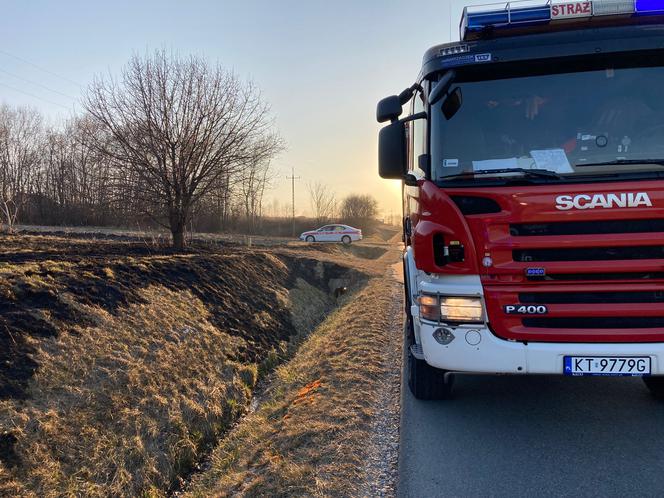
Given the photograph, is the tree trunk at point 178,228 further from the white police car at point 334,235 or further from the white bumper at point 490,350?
the white police car at point 334,235

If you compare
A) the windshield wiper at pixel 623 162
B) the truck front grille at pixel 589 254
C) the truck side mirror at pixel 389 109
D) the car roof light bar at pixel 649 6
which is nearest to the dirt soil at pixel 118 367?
the truck front grille at pixel 589 254

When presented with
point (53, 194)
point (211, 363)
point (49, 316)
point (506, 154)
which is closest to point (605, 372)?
point (506, 154)

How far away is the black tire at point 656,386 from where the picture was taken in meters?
4.51

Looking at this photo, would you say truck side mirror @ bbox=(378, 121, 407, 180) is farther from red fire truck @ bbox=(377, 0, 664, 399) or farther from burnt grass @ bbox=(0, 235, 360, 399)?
burnt grass @ bbox=(0, 235, 360, 399)

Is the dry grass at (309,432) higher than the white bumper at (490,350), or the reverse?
the white bumper at (490,350)

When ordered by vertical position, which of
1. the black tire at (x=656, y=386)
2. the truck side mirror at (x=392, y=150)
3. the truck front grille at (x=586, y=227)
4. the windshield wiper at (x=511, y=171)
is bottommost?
the black tire at (x=656, y=386)

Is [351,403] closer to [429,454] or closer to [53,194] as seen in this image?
[429,454]

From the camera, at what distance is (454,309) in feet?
11.9

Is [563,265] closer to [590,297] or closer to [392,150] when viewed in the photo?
[590,297]

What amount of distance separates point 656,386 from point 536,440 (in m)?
1.71

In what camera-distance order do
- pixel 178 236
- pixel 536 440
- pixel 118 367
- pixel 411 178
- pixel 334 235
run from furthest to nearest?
pixel 334 235, pixel 178 236, pixel 118 367, pixel 411 178, pixel 536 440

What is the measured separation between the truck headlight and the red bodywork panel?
3.7 inches

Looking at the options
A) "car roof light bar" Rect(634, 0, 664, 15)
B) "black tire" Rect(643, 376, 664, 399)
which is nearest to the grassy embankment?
"black tire" Rect(643, 376, 664, 399)

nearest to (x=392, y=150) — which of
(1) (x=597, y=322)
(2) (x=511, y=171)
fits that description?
(2) (x=511, y=171)
